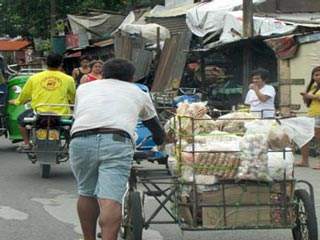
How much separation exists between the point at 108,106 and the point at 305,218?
1874 millimetres

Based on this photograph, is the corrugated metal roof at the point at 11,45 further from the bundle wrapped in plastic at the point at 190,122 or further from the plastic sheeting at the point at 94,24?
the bundle wrapped in plastic at the point at 190,122

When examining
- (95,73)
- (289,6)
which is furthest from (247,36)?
(95,73)

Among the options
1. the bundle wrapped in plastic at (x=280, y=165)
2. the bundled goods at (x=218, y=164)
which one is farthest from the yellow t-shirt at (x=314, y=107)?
the bundled goods at (x=218, y=164)

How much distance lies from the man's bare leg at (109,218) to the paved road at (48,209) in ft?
5.35

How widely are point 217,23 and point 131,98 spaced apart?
13.1 meters

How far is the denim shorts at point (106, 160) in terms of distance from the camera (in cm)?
500

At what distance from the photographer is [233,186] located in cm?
551

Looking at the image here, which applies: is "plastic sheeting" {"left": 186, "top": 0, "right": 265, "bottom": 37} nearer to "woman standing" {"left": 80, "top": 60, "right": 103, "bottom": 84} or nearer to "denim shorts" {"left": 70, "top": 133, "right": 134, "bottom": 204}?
"woman standing" {"left": 80, "top": 60, "right": 103, "bottom": 84}

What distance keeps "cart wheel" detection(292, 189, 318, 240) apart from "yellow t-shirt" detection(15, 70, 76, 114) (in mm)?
4832

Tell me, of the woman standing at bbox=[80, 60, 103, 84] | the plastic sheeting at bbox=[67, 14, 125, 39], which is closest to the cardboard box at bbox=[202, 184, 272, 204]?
the woman standing at bbox=[80, 60, 103, 84]

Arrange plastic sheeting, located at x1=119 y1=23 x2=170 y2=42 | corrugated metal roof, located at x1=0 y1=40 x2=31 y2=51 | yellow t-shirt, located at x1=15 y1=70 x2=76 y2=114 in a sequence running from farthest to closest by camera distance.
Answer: corrugated metal roof, located at x1=0 y1=40 x2=31 y2=51
plastic sheeting, located at x1=119 y1=23 x2=170 y2=42
yellow t-shirt, located at x1=15 y1=70 x2=76 y2=114

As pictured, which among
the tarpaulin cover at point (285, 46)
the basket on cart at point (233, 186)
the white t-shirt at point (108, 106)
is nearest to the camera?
the white t-shirt at point (108, 106)

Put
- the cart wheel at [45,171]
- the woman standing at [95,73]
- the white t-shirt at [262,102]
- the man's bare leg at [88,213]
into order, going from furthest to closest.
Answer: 1. the woman standing at [95,73]
2. the white t-shirt at [262,102]
3. the cart wheel at [45,171]
4. the man's bare leg at [88,213]

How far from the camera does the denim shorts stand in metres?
5.00
